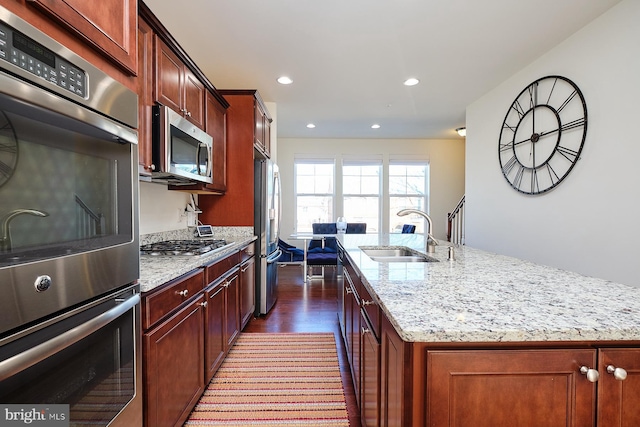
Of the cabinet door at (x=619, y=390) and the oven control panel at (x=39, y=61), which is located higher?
the oven control panel at (x=39, y=61)

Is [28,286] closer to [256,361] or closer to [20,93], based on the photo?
[20,93]

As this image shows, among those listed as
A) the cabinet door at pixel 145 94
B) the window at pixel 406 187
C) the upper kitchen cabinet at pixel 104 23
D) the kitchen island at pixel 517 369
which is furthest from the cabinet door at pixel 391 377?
the window at pixel 406 187

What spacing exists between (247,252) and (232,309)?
2.03 feet

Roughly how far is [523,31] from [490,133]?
4.93 ft

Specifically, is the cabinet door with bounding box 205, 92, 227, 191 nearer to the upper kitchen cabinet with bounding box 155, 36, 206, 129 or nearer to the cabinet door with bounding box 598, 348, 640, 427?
the upper kitchen cabinet with bounding box 155, 36, 206, 129

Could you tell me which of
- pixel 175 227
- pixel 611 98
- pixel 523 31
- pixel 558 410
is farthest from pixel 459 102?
pixel 558 410

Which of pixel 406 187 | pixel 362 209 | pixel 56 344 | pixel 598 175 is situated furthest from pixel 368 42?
pixel 406 187

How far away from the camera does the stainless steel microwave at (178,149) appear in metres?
1.75

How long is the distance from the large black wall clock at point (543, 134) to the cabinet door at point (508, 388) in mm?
2547

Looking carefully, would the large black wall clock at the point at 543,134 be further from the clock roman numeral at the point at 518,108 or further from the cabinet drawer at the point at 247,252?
the cabinet drawer at the point at 247,252

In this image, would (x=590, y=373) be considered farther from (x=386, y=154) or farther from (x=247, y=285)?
(x=386, y=154)

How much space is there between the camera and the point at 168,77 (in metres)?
1.92

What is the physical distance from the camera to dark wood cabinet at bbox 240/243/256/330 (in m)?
2.68

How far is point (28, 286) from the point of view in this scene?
0.72 meters
